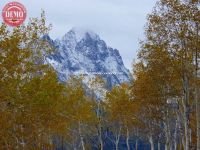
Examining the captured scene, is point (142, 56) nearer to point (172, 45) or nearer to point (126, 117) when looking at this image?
point (172, 45)

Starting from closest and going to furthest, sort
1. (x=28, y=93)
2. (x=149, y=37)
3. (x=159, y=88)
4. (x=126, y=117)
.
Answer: (x=28, y=93) → (x=149, y=37) → (x=159, y=88) → (x=126, y=117)

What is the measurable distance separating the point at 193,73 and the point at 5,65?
15.3m

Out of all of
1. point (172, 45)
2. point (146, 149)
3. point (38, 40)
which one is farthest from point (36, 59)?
point (146, 149)

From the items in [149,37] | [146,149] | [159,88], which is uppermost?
[149,37]

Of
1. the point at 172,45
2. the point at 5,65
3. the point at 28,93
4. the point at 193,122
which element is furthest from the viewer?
the point at 193,122

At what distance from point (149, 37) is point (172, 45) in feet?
12.5

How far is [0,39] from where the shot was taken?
31.3 m

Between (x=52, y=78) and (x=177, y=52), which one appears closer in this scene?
(x=177, y=52)

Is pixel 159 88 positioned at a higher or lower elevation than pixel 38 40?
lower

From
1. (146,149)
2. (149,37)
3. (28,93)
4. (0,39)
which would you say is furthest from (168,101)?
(146,149)

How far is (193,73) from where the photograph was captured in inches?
1545

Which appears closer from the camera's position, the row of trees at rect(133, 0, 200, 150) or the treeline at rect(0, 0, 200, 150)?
the treeline at rect(0, 0, 200, 150)

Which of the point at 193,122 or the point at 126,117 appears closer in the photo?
the point at 193,122

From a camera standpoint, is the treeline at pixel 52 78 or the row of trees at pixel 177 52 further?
the row of trees at pixel 177 52
